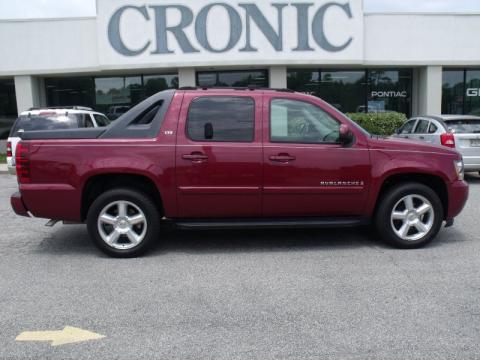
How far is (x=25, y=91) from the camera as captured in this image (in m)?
17.5

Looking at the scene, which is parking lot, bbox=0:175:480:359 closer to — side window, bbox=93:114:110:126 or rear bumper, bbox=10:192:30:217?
rear bumper, bbox=10:192:30:217

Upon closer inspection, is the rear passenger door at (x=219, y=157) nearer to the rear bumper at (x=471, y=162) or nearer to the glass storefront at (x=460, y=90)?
the rear bumper at (x=471, y=162)

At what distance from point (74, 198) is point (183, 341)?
2.53 meters

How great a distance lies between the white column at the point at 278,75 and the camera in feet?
56.1

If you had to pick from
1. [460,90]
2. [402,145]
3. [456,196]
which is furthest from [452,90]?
[402,145]

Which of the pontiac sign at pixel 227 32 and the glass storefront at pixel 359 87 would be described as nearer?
the pontiac sign at pixel 227 32

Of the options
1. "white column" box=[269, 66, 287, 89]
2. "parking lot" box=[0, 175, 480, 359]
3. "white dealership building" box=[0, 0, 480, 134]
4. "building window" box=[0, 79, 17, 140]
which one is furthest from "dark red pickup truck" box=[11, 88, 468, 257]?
"building window" box=[0, 79, 17, 140]

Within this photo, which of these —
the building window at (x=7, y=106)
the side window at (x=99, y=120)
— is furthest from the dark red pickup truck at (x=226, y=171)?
the building window at (x=7, y=106)

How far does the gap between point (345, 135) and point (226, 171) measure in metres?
1.41

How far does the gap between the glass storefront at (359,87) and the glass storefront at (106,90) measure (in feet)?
17.7

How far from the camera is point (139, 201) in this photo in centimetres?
523

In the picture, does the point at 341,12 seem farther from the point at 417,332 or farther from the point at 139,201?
Answer: the point at 417,332

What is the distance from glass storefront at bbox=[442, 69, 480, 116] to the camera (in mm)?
18656

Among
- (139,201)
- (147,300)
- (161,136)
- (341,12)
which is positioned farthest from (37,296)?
(341,12)
